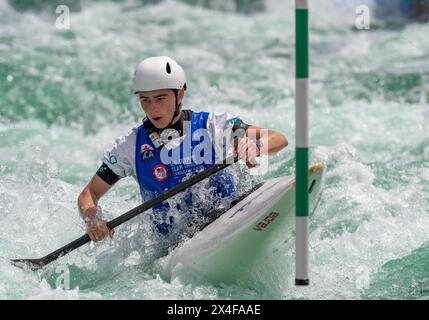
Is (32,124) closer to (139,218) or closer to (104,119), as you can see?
(104,119)

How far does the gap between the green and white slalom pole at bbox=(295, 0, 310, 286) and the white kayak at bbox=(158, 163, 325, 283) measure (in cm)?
50

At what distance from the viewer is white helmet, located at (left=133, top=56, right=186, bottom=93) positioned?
469 centimetres

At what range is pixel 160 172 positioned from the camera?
490 centimetres

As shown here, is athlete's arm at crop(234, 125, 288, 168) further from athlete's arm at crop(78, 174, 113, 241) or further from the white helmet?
athlete's arm at crop(78, 174, 113, 241)

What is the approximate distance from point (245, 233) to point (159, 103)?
836mm

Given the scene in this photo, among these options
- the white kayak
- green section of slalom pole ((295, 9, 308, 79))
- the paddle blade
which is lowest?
the paddle blade

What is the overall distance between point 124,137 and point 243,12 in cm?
985

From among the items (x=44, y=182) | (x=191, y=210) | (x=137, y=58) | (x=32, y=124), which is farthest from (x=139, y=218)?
(x=137, y=58)

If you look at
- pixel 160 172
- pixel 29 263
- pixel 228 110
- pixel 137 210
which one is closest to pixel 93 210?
pixel 137 210

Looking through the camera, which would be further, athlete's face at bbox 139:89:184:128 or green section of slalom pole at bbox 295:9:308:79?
athlete's face at bbox 139:89:184:128

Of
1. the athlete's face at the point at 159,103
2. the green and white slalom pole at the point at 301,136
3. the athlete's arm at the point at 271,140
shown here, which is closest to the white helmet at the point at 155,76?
the athlete's face at the point at 159,103

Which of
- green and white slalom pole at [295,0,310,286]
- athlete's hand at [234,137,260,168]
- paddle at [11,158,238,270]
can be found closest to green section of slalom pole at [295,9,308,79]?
green and white slalom pole at [295,0,310,286]

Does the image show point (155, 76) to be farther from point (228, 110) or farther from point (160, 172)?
point (228, 110)

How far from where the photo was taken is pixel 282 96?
436 inches
